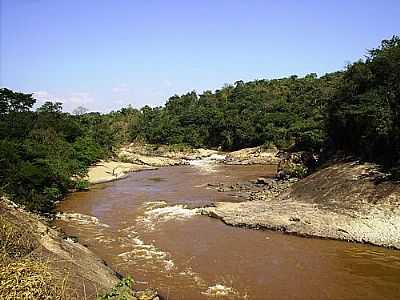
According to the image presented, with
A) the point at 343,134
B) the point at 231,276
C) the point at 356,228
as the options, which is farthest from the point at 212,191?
the point at 231,276

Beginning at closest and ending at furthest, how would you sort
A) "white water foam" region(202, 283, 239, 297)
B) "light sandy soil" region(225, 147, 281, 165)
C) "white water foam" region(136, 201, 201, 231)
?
"white water foam" region(202, 283, 239, 297) < "white water foam" region(136, 201, 201, 231) < "light sandy soil" region(225, 147, 281, 165)

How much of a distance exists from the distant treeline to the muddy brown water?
16.9 ft

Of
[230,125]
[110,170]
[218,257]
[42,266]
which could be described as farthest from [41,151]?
[230,125]

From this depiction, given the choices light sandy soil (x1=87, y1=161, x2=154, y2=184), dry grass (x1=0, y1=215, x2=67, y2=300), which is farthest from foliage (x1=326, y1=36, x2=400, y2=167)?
dry grass (x1=0, y1=215, x2=67, y2=300)

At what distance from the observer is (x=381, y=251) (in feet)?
65.2

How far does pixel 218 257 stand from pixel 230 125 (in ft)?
161

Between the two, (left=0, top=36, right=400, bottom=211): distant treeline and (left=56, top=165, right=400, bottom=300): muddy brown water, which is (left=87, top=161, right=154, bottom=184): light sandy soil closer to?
(left=0, top=36, right=400, bottom=211): distant treeline

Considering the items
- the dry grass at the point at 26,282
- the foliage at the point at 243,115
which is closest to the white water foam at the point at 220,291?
the dry grass at the point at 26,282

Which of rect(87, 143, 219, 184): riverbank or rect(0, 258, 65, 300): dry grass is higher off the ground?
rect(0, 258, 65, 300): dry grass

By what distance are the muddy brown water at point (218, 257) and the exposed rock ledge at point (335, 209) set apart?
2.46 ft

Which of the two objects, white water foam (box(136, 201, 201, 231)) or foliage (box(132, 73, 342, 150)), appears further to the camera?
foliage (box(132, 73, 342, 150))

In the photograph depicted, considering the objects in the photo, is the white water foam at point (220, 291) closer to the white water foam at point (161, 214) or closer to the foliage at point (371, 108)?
the white water foam at point (161, 214)

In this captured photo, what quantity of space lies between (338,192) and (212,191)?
12.4m

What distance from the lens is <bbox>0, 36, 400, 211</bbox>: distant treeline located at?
2806 cm
